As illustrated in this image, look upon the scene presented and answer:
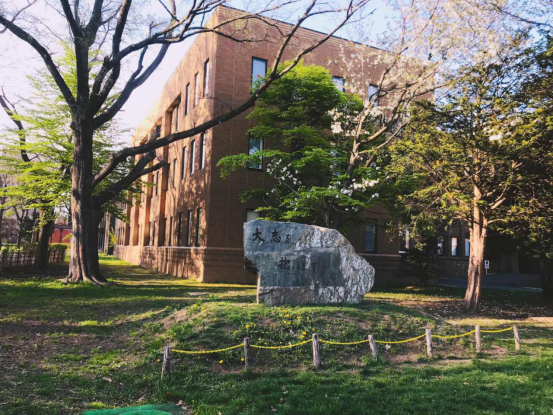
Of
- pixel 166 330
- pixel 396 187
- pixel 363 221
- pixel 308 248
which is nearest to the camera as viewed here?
pixel 166 330

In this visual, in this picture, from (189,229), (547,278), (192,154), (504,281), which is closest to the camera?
(547,278)

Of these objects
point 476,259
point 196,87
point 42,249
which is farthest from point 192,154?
point 476,259

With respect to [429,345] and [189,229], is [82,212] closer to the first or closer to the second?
[189,229]

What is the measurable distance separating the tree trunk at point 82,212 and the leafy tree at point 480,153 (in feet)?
41.0

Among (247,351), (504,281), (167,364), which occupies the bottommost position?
(504,281)

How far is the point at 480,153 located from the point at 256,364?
10739mm

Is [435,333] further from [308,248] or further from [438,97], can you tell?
[438,97]

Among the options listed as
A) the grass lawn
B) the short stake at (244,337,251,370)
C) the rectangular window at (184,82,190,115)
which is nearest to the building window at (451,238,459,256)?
the grass lawn

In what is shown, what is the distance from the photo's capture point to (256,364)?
781 cm

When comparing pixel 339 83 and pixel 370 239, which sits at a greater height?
pixel 339 83

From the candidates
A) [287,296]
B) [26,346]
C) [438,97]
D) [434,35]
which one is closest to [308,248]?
[287,296]

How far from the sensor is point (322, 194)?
16.1 m

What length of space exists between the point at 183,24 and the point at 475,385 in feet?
52.0

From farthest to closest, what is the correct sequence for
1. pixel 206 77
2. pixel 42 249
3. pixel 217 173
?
pixel 42 249 → pixel 206 77 → pixel 217 173
